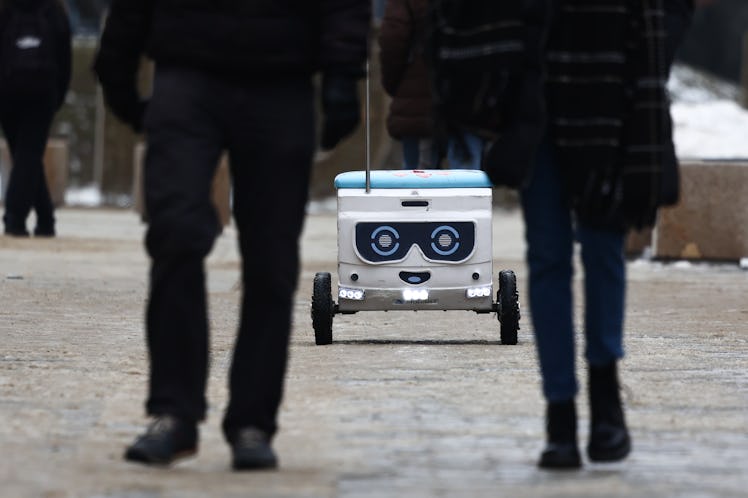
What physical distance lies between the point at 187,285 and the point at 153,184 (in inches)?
10.0

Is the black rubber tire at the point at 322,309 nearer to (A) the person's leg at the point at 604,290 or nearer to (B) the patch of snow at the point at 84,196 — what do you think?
(A) the person's leg at the point at 604,290

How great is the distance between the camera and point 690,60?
37.9m

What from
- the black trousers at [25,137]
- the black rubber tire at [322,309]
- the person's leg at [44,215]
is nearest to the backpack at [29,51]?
the black trousers at [25,137]

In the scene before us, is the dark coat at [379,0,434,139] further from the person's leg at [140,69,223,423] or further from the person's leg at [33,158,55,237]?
the person's leg at [33,158,55,237]

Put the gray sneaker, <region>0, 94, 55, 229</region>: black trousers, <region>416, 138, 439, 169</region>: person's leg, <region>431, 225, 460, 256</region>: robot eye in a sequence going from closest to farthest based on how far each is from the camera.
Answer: the gray sneaker, <region>431, 225, 460, 256</region>: robot eye, <region>416, 138, 439, 169</region>: person's leg, <region>0, 94, 55, 229</region>: black trousers

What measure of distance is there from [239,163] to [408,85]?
18.0 feet

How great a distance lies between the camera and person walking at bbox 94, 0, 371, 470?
4.87 m

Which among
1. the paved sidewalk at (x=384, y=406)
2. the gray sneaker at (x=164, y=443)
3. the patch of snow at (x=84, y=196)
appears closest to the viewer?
the paved sidewalk at (x=384, y=406)

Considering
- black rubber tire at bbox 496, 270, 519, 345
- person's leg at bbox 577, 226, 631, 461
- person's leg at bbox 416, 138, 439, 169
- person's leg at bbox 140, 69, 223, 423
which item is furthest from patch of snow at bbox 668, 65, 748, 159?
person's leg at bbox 140, 69, 223, 423

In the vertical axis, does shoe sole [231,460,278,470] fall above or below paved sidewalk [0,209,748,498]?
above

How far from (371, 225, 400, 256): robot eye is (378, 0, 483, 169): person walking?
2.14m

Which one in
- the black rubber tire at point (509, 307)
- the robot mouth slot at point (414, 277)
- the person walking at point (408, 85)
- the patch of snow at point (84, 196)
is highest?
the person walking at point (408, 85)

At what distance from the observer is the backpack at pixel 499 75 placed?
15.9ft

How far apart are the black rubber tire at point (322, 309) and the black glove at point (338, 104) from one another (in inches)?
112
